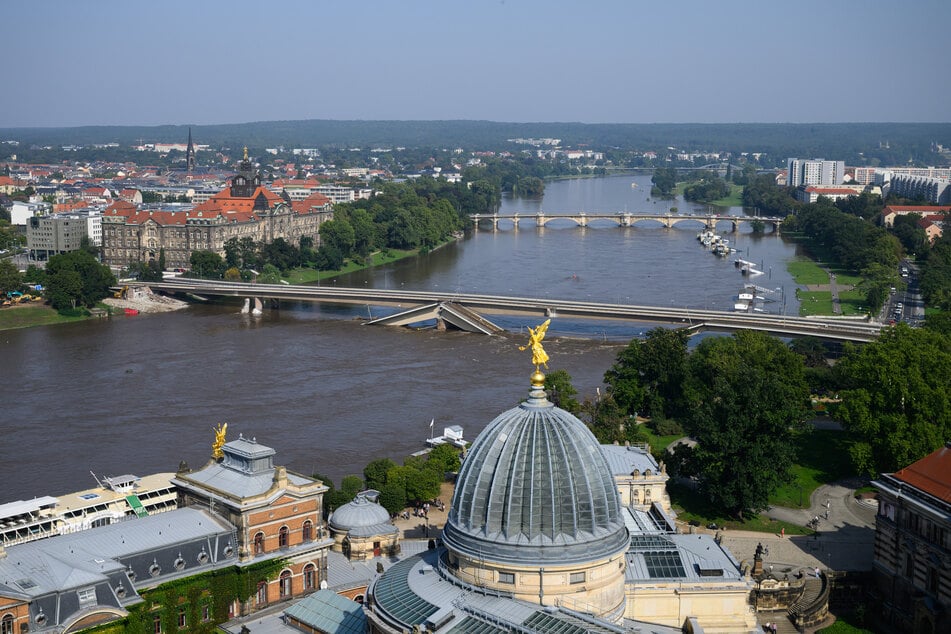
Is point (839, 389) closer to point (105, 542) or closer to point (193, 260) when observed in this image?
point (105, 542)

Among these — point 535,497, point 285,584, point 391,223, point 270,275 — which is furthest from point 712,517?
point 391,223

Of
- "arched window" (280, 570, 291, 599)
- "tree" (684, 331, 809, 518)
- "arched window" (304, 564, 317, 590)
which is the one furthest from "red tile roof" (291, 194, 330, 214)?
"arched window" (280, 570, 291, 599)

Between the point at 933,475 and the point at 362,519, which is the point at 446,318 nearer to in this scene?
the point at 362,519

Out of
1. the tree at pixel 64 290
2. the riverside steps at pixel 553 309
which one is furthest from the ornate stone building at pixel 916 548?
the tree at pixel 64 290

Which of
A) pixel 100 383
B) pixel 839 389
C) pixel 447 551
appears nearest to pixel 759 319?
pixel 839 389

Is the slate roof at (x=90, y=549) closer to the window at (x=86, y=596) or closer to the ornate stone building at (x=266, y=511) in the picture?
the window at (x=86, y=596)
